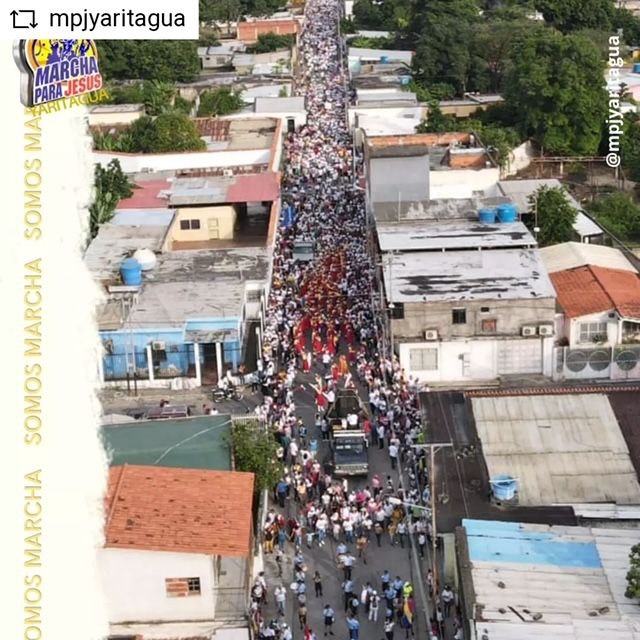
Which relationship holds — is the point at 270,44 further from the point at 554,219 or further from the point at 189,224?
the point at 554,219

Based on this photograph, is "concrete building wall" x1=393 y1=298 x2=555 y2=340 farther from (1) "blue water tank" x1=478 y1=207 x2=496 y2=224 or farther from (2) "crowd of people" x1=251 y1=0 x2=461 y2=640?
(1) "blue water tank" x1=478 y1=207 x2=496 y2=224

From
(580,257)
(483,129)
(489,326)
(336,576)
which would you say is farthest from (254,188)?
(336,576)

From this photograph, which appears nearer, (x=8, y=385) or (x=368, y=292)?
(x=8, y=385)

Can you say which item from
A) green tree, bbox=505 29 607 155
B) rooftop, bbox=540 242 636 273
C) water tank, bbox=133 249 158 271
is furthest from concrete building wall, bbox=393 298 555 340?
green tree, bbox=505 29 607 155

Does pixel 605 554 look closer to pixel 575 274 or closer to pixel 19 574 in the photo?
pixel 19 574

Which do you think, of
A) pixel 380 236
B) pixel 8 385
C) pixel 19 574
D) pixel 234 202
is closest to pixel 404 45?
pixel 234 202

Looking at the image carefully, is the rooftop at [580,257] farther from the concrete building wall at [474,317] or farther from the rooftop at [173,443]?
the rooftop at [173,443]
